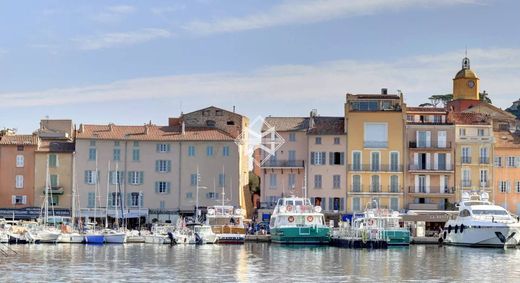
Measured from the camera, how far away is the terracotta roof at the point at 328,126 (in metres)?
115

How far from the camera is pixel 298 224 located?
337 ft

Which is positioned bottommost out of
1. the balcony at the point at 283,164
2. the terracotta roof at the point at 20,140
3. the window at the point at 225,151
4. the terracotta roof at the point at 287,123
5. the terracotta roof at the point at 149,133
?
the balcony at the point at 283,164

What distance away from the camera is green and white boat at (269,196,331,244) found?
101812 mm

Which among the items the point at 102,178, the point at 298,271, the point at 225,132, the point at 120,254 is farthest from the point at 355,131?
the point at 298,271

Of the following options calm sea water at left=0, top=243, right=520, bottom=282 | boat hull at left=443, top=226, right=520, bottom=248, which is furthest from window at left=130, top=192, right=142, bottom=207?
boat hull at left=443, top=226, right=520, bottom=248

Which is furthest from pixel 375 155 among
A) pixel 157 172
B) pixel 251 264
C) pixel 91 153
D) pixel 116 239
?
pixel 251 264

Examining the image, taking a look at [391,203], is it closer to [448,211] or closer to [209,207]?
[448,211]

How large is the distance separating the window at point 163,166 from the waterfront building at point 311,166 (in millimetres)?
9114

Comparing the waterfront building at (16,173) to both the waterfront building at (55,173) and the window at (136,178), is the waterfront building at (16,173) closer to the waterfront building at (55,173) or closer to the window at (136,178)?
the waterfront building at (55,173)

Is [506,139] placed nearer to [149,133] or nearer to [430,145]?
[430,145]

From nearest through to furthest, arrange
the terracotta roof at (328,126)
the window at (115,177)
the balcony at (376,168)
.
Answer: the balcony at (376,168) → the terracotta roof at (328,126) → the window at (115,177)

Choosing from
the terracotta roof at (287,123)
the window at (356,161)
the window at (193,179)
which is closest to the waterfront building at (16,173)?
the window at (193,179)

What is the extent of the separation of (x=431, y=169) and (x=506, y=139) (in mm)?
9386

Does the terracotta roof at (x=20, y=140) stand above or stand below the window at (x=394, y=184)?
above
